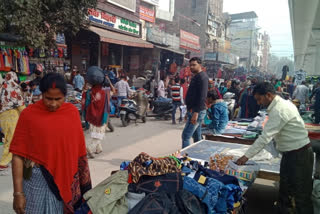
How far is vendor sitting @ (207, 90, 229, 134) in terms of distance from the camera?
520cm

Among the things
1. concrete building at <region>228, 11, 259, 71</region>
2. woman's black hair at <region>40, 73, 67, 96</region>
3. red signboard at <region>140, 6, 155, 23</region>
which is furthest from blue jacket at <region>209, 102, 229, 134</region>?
concrete building at <region>228, 11, 259, 71</region>

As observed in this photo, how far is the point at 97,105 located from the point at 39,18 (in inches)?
126

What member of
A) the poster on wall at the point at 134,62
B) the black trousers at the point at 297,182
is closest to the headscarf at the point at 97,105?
the black trousers at the point at 297,182

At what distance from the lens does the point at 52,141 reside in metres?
1.93

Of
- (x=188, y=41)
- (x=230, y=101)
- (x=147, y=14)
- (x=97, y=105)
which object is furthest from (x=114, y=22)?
(x=188, y=41)

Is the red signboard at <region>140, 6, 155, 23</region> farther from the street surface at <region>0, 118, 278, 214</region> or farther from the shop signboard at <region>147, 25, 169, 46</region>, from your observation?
the street surface at <region>0, 118, 278, 214</region>

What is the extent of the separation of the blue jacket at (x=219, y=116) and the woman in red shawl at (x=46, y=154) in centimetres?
361

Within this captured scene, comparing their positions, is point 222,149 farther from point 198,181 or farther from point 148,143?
point 148,143

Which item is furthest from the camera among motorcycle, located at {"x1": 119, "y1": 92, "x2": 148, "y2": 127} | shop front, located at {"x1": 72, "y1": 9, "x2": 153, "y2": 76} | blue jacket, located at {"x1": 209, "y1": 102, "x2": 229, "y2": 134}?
shop front, located at {"x1": 72, "y1": 9, "x2": 153, "y2": 76}

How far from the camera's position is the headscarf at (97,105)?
548cm

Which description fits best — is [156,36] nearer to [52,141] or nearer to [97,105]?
[97,105]

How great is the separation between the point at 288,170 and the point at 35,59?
9.11m

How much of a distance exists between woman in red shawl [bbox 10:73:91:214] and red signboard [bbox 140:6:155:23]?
16449 mm

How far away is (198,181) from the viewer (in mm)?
2432
